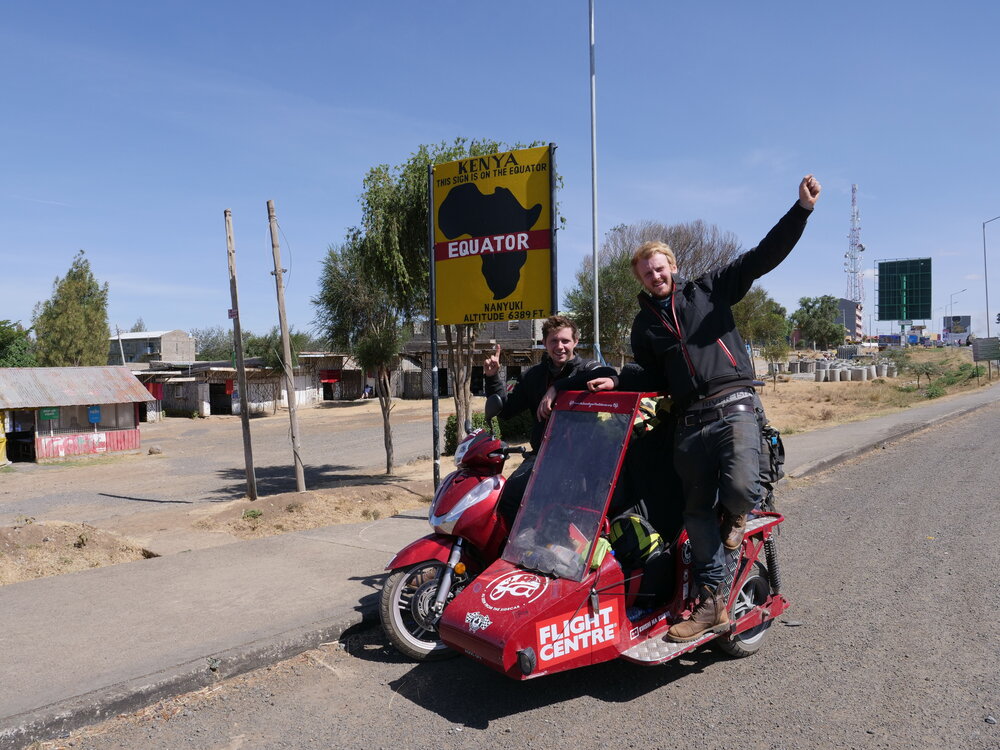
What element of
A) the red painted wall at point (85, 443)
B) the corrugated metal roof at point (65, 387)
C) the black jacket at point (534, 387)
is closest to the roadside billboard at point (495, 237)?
the black jacket at point (534, 387)

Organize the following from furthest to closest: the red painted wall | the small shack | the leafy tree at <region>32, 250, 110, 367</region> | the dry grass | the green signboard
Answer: the green signboard, the leafy tree at <region>32, 250, 110, 367</region>, the red painted wall, the small shack, the dry grass

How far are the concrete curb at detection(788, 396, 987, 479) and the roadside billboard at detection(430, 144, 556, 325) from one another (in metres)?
5.04

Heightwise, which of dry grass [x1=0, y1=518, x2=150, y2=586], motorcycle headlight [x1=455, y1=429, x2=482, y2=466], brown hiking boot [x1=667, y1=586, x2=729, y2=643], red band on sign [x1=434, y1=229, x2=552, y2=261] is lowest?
dry grass [x1=0, y1=518, x2=150, y2=586]

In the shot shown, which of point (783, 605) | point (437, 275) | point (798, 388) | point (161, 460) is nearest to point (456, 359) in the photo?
point (437, 275)

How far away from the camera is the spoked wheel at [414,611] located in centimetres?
418

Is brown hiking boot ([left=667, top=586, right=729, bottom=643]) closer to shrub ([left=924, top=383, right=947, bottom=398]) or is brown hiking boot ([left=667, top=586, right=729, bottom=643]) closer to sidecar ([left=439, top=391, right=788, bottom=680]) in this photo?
sidecar ([left=439, top=391, right=788, bottom=680])

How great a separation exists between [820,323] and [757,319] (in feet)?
211

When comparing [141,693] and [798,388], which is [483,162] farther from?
[798,388]

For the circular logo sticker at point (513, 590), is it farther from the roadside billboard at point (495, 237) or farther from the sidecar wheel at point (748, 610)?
the roadside billboard at point (495, 237)

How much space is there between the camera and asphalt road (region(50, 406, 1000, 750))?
130 inches

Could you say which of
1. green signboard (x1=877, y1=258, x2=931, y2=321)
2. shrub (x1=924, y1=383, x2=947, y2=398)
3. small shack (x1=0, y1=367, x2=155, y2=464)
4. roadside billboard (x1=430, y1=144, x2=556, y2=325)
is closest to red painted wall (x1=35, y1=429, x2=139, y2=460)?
small shack (x1=0, y1=367, x2=155, y2=464)

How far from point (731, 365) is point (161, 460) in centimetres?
2629

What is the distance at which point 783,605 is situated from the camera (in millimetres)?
4371

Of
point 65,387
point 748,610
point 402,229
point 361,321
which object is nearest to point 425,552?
point 748,610
